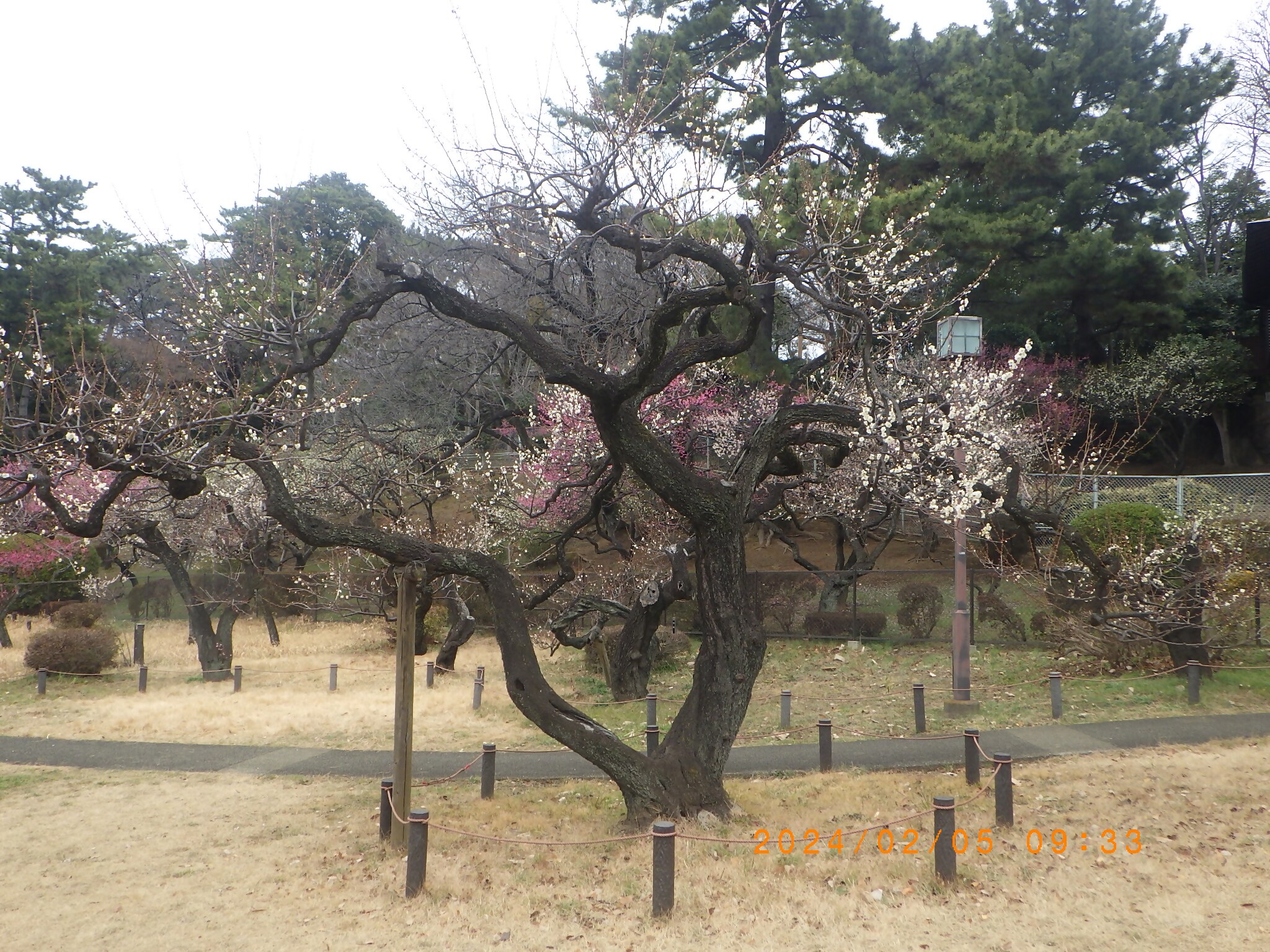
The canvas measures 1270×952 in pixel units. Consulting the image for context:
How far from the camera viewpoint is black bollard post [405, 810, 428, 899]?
20.9 ft

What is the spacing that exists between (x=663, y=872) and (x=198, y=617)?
1431 cm

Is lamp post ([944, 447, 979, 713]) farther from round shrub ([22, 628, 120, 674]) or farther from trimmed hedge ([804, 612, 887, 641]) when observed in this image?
round shrub ([22, 628, 120, 674])

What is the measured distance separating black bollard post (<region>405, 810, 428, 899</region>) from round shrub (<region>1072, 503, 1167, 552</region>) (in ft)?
37.5

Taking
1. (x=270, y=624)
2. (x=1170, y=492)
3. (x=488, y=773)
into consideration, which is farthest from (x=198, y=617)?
(x=1170, y=492)

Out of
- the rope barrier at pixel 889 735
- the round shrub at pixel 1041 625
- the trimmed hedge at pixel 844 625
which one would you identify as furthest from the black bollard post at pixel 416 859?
the trimmed hedge at pixel 844 625

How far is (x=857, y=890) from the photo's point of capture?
615 centimetres

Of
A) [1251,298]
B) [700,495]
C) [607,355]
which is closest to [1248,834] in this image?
[700,495]

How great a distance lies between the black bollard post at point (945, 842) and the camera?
615 cm

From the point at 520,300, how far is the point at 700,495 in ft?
33.3

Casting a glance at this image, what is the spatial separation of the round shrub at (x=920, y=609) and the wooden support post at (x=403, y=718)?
38.1ft

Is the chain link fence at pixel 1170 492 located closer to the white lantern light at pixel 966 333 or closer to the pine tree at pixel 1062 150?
the white lantern light at pixel 966 333

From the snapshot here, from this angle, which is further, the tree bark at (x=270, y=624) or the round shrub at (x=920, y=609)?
the tree bark at (x=270, y=624)

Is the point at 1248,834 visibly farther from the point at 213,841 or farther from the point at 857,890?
the point at 213,841
